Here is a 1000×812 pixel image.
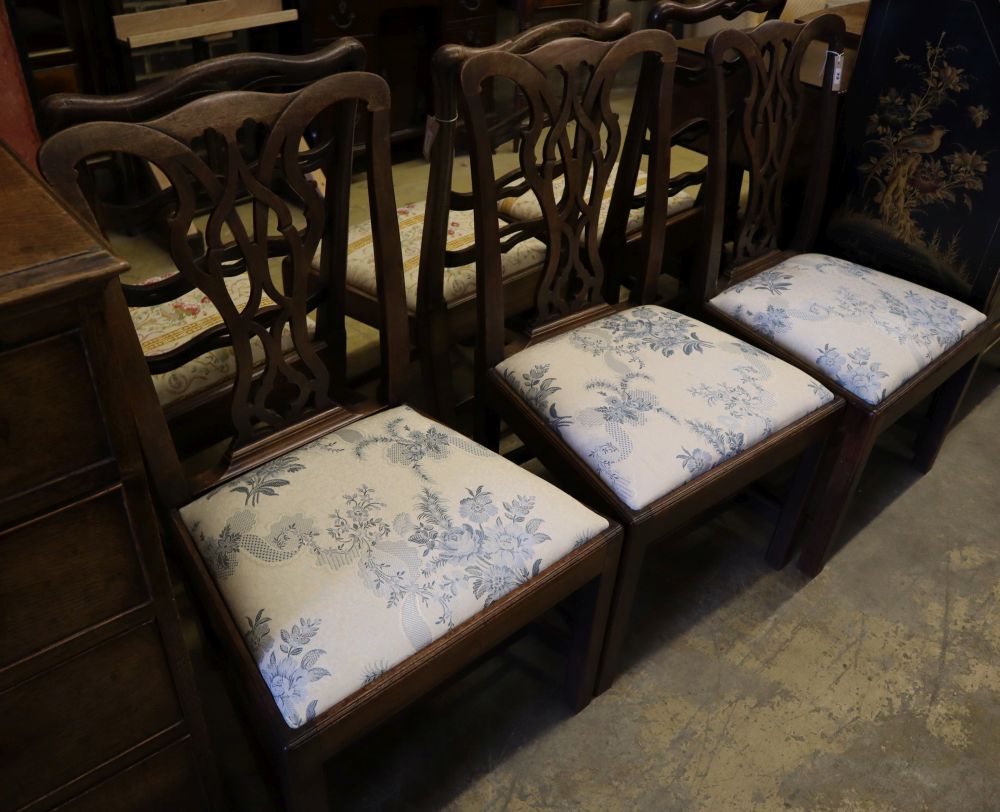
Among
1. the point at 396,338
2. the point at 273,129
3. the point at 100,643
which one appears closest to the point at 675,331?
the point at 396,338

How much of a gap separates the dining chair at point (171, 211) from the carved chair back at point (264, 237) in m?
0.02

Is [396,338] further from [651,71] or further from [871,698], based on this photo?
[871,698]

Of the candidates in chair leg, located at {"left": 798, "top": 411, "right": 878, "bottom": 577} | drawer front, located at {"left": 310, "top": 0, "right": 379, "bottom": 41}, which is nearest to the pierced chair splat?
chair leg, located at {"left": 798, "top": 411, "right": 878, "bottom": 577}

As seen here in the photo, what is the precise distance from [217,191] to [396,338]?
35 centimetres

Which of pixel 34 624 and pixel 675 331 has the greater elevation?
pixel 34 624

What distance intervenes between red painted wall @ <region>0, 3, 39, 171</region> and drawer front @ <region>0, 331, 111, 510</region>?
0.89 m

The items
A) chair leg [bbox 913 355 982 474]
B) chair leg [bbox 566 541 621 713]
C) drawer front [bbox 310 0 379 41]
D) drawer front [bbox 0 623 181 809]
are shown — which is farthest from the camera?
drawer front [bbox 310 0 379 41]

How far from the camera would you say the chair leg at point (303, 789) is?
0.92 metres

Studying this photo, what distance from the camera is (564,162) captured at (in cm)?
134

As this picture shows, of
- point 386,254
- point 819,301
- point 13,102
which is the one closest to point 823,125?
point 819,301

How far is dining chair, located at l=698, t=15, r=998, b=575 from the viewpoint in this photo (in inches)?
58.5

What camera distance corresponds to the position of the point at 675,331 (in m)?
1.48

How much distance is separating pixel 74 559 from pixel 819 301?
1375 millimetres

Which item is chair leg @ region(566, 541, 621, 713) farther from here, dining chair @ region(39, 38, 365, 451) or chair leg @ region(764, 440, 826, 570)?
dining chair @ region(39, 38, 365, 451)
